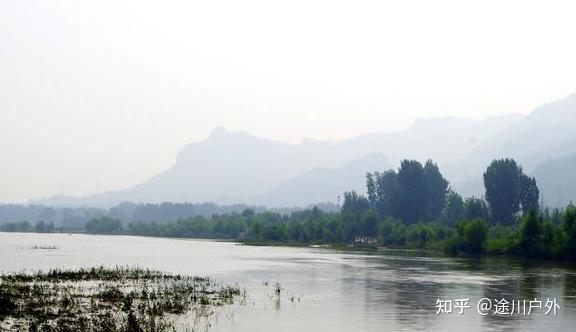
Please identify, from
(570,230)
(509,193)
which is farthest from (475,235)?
(509,193)

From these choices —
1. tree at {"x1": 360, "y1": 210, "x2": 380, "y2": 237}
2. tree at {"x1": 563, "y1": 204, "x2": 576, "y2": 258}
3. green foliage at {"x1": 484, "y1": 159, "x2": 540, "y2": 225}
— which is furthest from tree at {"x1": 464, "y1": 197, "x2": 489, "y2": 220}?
tree at {"x1": 563, "y1": 204, "x2": 576, "y2": 258}

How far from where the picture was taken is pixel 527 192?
15500 centimetres

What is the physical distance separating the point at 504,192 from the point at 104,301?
417 ft

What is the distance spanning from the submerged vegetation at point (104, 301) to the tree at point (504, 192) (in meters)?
107

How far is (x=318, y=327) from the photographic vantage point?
38938 millimetres

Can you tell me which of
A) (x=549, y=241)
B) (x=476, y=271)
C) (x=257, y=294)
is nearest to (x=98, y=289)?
(x=257, y=294)

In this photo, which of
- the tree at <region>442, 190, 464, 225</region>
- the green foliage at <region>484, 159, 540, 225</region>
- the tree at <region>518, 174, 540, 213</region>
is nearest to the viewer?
the tree at <region>518, 174, 540, 213</region>

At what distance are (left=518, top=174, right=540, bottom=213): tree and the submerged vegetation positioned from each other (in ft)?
358

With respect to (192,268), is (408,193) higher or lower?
higher

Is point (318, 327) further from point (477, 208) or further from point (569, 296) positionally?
point (477, 208)

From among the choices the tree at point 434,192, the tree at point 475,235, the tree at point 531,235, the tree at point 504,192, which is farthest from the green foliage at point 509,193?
the tree at point 531,235

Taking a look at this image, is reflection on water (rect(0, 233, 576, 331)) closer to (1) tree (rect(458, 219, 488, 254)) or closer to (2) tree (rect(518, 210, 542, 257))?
(2) tree (rect(518, 210, 542, 257))

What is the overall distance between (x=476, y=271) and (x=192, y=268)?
116 ft

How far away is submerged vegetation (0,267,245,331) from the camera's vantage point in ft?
116
